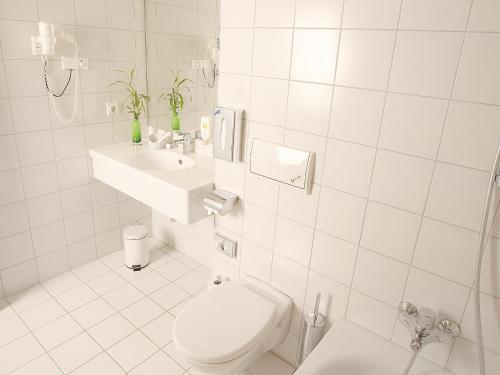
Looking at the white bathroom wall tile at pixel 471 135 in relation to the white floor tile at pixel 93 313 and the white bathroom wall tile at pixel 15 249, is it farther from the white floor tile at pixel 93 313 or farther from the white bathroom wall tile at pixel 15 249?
the white bathroom wall tile at pixel 15 249

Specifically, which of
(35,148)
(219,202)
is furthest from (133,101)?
(219,202)

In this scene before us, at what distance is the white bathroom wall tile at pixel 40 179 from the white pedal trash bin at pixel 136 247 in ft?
1.77

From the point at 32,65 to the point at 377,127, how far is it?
1.80m

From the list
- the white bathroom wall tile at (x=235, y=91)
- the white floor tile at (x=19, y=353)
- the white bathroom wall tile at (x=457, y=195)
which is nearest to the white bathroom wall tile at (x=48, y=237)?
the white floor tile at (x=19, y=353)

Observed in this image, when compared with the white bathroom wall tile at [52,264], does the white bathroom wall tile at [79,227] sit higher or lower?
higher

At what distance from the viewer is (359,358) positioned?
134 cm

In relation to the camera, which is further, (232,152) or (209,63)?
(209,63)

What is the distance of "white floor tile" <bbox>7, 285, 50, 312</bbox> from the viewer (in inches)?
82.4

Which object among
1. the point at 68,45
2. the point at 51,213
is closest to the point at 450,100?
the point at 68,45

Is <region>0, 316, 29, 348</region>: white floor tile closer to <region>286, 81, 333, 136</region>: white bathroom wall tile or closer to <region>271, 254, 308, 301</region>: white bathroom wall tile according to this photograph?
<region>271, 254, 308, 301</region>: white bathroom wall tile

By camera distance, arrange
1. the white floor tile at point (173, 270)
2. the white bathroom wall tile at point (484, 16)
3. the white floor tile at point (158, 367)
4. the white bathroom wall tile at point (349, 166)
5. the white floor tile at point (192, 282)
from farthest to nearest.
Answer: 1. the white floor tile at point (173, 270)
2. the white floor tile at point (192, 282)
3. the white floor tile at point (158, 367)
4. the white bathroom wall tile at point (349, 166)
5. the white bathroom wall tile at point (484, 16)

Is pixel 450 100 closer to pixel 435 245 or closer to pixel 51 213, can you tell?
pixel 435 245

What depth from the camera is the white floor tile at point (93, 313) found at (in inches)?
79.0

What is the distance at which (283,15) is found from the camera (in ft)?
4.36
